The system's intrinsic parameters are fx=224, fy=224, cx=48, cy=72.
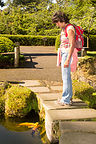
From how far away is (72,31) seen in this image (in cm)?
365

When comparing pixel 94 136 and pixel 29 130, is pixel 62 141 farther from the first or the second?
pixel 29 130

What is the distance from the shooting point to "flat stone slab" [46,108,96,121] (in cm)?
343

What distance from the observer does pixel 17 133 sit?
4.32m

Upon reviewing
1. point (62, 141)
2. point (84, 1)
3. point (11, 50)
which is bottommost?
point (62, 141)

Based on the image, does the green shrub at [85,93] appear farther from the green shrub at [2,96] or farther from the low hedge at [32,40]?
the low hedge at [32,40]

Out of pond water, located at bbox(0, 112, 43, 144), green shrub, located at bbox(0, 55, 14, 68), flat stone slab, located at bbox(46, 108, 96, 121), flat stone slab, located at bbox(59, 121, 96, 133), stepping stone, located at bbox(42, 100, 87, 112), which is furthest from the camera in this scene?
green shrub, located at bbox(0, 55, 14, 68)

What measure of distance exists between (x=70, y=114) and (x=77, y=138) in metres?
0.74

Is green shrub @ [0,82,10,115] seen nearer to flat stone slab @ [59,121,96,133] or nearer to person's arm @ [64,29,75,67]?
person's arm @ [64,29,75,67]

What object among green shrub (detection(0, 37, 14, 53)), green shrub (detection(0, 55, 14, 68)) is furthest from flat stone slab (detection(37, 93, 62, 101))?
green shrub (detection(0, 37, 14, 53))

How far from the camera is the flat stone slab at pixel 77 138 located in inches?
110

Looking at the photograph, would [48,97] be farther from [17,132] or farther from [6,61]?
[6,61]

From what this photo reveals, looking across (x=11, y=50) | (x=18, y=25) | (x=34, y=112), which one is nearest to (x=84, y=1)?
(x=11, y=50)

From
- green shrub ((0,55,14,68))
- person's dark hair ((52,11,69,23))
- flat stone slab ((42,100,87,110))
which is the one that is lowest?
flat stone slab ((42,100,87,110))

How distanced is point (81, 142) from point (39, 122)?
2.05m
